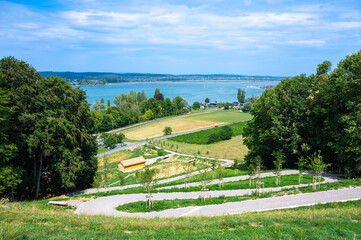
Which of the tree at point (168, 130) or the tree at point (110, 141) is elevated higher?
the tree at point (168, 130)

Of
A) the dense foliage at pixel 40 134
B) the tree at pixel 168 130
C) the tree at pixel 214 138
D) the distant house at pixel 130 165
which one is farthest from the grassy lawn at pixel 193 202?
the tree at pixel 168 130

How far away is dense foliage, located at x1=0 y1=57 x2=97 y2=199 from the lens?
19562mm

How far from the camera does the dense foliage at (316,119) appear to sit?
69.7 ft

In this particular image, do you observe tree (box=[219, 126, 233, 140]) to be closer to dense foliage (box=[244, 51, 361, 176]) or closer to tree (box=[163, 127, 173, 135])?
tree (box=[163, 127, 173, 135])

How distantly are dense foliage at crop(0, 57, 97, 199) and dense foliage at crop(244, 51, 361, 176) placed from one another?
70.9ft

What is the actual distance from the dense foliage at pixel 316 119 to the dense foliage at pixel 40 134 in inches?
850

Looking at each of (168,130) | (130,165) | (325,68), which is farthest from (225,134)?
(325,68)

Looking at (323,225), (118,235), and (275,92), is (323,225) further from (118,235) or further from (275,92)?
(275,92)

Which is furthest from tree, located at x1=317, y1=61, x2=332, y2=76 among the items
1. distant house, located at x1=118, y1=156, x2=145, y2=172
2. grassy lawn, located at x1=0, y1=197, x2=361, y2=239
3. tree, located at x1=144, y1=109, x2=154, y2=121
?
tree, located at x1=144, y1=109, x2=154, y2=121

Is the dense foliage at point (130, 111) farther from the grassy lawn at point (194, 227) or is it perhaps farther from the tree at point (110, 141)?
the grassy lawn at point (194, 227)

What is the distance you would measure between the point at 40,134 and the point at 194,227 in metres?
16.5

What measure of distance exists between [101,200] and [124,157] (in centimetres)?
3748

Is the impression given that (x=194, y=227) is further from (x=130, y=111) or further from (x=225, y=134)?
(x=130, y=111)

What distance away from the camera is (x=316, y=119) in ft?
85.4
